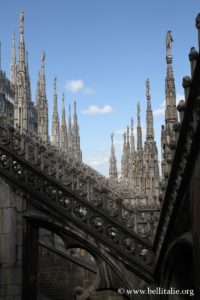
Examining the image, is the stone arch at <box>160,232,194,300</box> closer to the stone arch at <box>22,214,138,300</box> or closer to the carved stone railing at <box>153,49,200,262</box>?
the carved stone railing at <box>153,49,200,262</box>

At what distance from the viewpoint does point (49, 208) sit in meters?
9.32

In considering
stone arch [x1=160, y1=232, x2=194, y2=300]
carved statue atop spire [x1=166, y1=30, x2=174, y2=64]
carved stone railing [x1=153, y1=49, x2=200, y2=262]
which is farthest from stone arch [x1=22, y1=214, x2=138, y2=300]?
carved statue atop spire [x1=166, y1=30, x2=174, y2=64]

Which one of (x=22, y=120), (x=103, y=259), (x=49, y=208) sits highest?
(x=22, y=120)

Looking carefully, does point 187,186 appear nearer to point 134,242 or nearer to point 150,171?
point 134,242

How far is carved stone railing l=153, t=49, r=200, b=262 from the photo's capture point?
5191 mm

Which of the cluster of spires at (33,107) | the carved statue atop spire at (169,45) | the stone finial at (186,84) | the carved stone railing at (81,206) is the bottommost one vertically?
the carved stone railing at (81,206)

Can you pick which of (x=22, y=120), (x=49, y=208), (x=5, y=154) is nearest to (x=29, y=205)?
(x=49, y=208)

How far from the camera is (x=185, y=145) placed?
5.87 meters

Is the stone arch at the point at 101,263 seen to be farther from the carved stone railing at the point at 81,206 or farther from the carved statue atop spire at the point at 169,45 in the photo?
the carved statue atop spire at the point at 169,45

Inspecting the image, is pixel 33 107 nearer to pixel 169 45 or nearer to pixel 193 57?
pixel 169 45

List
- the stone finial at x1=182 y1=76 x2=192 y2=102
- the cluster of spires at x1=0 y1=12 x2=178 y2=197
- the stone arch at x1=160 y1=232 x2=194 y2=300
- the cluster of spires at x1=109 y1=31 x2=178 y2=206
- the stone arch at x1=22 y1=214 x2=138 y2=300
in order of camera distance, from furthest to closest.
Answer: the cluster of spires at x1=0 y1=12 x2=178 y2=197 → the cluster of spires at x1=109 y1=31 x2=178 y2=206 → the stone arch at x1=22 y1=214 x2=138 y2=300 → the stone arch at x1=160 y1=232 x2=194 y2=300 → the stone finial at x1=182 y1=76 x2=192 y2=102

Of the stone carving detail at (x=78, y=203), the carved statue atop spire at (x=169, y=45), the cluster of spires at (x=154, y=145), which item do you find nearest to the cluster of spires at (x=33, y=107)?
the cluster of spires at (x=154, y=145)

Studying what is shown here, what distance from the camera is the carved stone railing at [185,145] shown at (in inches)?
204

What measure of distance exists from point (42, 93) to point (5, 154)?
31.5 meters
